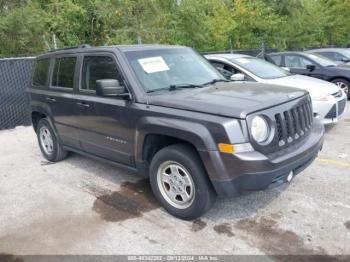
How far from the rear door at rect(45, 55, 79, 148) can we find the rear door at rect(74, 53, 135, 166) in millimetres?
204

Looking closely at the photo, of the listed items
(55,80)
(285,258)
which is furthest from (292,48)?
(285,258)

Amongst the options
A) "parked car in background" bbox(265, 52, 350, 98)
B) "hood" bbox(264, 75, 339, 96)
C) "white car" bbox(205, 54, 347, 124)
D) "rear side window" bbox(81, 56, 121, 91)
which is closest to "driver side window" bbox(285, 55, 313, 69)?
"parked car in background" bbox(265, 52, 350, 98)

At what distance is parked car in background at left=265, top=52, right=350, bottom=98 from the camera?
10.2 meters

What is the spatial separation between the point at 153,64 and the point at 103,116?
89 cm

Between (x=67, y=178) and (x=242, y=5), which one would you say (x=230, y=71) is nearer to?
(x=67, y=178)

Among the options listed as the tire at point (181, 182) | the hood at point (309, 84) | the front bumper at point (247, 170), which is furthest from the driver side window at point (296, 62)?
the tire at point (181, 182)

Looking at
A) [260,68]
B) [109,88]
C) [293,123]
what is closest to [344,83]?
[260,68]

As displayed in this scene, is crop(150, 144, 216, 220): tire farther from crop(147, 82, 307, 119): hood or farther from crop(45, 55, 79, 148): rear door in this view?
crop(45, 55, 79, 148): rear door

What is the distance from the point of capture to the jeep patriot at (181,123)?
3484 mm

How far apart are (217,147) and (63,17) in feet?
37.8

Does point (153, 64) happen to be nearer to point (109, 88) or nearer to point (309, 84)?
point (109, 88)

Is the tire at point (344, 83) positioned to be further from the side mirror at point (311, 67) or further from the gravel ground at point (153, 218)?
the gravel ground at point (153, 218)

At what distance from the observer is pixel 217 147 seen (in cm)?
347

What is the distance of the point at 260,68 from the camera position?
805 centimetres
